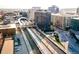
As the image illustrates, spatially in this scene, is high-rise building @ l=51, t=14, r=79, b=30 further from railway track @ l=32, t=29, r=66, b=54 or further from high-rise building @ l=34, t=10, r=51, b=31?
railway track @ l=32, t=29, r=66, b=54

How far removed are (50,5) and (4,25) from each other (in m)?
0.52

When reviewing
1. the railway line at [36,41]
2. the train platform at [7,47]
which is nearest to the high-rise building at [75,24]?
the railway line at [36,41]

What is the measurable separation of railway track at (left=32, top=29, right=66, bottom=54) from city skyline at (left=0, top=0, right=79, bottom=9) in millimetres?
278

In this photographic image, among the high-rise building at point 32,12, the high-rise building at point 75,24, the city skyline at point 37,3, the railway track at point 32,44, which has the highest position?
the city skyline at point 37,3

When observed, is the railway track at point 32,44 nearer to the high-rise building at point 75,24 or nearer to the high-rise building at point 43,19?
the high-rise building at point 43,19

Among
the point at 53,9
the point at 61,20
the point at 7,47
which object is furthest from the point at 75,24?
the point at 7,47

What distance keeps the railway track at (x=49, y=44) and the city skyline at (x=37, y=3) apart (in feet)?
0.91

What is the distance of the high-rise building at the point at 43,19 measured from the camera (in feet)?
4.10

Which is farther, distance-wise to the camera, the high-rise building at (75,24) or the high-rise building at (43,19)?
the high-rise building at (43,19)

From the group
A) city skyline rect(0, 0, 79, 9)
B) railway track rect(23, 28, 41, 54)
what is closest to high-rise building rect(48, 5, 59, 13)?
city skyline rect(0, 0, 79, 9)

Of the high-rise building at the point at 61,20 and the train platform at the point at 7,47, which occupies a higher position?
the high-rise building at the point at 61,20

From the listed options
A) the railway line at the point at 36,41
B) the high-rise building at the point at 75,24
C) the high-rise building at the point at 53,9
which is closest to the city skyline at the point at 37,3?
the high-rise building at the point at 53,9

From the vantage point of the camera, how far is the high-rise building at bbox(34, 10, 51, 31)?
125 centimetres

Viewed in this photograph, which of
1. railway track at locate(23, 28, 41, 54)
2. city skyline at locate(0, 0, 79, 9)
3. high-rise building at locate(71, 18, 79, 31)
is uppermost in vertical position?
city skyline at locate(0, 0, 79, 9)
